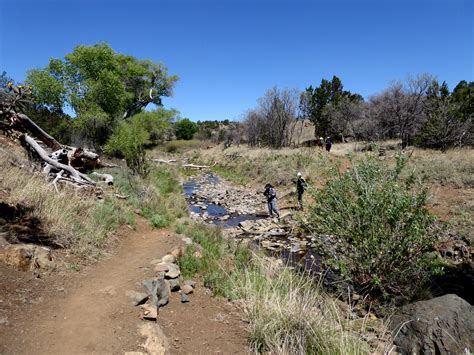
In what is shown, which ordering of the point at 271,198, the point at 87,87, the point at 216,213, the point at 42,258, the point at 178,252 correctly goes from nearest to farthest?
the point at 42,258
the point at 178,252
the point at 271,198
the point at 216,213
the point at 87,87

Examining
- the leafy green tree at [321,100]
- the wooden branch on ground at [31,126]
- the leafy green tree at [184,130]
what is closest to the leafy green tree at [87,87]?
the wooden branch on ground at [31,126]

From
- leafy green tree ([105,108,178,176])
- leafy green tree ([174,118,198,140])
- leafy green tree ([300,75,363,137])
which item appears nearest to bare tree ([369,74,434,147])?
leafy green tree ([300,75,363,137])

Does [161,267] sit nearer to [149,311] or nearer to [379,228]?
[149,311]

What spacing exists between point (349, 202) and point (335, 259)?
1291mm

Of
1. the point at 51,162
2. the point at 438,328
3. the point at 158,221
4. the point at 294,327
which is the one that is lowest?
the point at 438,328

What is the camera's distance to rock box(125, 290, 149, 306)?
4.80m

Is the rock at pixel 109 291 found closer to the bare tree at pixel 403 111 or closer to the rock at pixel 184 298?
the rock at pixel 184 298

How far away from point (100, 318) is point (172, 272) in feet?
6.25

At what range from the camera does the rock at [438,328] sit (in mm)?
4805

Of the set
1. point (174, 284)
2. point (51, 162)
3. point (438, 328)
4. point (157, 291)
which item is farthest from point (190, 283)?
point (51, 162)

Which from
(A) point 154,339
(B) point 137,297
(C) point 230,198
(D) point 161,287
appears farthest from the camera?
(C) point 230,198

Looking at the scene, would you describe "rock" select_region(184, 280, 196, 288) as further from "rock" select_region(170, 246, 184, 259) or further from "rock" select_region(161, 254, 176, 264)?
"rock" select_region(170, 246, 184, 259)

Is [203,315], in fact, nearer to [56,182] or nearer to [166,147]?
[56,182]

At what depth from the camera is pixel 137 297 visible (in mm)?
4891
